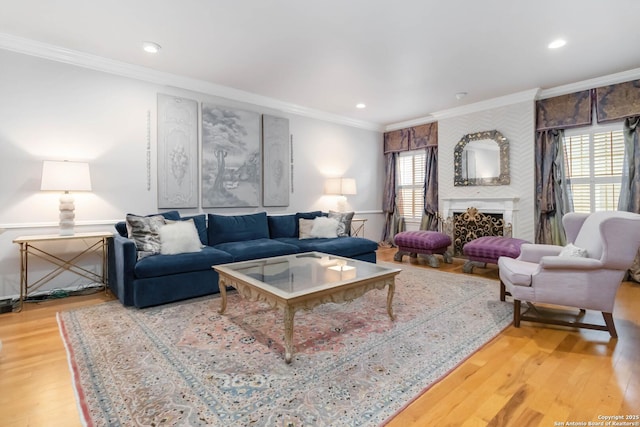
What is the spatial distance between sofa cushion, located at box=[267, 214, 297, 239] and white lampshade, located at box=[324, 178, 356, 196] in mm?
1028

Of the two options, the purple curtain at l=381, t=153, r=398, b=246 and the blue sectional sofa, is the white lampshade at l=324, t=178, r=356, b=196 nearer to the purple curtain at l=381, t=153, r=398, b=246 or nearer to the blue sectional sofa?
the blue sectional sofa

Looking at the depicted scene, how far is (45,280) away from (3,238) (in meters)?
0.54

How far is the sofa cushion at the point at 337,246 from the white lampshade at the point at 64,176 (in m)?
2.27

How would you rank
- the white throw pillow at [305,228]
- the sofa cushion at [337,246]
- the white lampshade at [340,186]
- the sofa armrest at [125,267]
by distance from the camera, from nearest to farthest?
the sofa armrest at [125,267], the sofa cushion at [337,246], the white throw pillow at [305,228], the white lampshade at [340,186]

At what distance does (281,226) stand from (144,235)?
1.88 metres

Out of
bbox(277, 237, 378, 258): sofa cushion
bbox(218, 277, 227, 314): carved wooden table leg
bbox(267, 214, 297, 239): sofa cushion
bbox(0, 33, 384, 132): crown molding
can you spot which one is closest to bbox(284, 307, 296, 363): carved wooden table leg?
bbox(218, 277, 227, 314): carved wooden table leg

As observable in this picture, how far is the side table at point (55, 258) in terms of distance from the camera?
113 inches

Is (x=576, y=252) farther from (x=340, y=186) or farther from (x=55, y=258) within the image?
(x=55, y=258)

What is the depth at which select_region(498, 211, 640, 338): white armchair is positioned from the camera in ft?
7.09

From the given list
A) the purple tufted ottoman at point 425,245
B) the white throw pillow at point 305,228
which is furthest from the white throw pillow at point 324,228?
the purple tufted ottoman at point 425,245

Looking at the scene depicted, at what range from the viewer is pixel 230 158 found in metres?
4.34

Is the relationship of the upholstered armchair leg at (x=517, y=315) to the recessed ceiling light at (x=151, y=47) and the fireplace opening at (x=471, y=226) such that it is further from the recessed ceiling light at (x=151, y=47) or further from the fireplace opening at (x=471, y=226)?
the recessed ceiling light at (x=151, y=47)

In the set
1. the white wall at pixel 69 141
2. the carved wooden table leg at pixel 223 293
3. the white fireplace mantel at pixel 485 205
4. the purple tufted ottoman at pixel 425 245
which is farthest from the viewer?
the white fireplace mantel at pixel 485 205

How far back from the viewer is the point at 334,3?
245 centimetres
